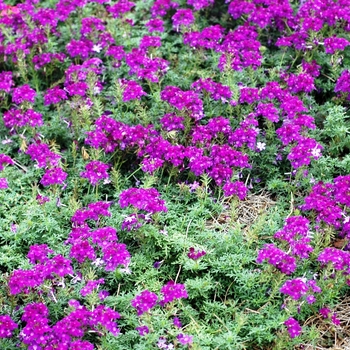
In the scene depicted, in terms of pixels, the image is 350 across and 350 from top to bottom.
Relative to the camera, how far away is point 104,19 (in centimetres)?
685

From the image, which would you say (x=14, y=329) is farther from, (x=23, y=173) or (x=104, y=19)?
(x=104, y=19)

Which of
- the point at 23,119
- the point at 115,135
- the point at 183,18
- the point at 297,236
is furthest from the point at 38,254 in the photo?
the point at 183,18

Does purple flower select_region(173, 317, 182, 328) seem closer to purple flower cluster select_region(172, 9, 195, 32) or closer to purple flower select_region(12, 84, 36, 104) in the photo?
purple flower select_region(12, 84, 36, 104)

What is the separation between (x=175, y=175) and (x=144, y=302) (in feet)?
4.86

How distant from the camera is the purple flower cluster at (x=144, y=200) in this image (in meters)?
4.57

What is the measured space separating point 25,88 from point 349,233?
2.97 meters

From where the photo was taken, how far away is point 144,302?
3.98 metres

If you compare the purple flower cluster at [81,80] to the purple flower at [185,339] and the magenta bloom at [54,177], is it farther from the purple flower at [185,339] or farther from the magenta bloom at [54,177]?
the purple flower at [185,339]

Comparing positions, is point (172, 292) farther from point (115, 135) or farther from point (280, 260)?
point (115, 135)

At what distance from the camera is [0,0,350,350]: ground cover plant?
166 inches

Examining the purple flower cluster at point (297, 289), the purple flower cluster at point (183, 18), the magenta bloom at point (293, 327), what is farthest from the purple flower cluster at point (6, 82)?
the magenta bloom at point (293, 327)

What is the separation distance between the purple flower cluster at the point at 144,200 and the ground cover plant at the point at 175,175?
0.02m

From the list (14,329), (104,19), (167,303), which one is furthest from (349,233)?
(104,19)

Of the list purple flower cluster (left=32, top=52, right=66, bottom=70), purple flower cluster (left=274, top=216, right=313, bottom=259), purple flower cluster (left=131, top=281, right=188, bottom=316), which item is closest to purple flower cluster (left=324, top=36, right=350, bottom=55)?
purple flower cluster (left=274, top=216, right=313, bottom=259)
